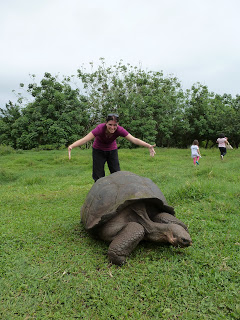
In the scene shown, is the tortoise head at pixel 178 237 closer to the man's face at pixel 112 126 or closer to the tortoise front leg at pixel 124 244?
the tortoise front leg at pixel 124 244

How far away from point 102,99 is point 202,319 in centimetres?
2012

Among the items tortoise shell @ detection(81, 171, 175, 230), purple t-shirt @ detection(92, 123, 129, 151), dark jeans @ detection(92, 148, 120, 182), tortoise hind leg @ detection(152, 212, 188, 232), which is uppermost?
purple t-shirt @ detection(92, 123, 129, 151)

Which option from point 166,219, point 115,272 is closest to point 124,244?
point 115,272

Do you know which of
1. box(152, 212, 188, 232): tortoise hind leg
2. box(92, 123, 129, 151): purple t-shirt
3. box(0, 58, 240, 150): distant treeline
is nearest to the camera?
box(152, 212, 188, 232): tortoise hind leg

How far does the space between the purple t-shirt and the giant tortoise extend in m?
1.02

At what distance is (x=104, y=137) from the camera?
13.4 ft

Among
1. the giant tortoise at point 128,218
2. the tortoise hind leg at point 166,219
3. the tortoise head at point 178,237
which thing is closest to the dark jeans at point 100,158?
the giant tortoise at point 128,218

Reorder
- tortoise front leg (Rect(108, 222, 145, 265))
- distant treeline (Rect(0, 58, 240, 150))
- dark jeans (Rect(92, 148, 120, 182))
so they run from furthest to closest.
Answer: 1. distant treeline (Rect(0, 58, 240, 150))
2. dark jeans (Rect(92, 148, 120, 182))
3. tortoise front leg (Rect(108, 222, 145, 265))

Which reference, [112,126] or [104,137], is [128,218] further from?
[104,137]

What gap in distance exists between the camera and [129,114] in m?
19.8

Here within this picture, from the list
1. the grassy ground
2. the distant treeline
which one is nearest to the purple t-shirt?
the grassy ground

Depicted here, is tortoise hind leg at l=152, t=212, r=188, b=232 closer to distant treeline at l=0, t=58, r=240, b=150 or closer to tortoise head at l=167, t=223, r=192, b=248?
tortoise head at l=167, t=223, r=192, b=248

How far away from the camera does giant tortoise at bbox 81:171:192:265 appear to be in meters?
2.54

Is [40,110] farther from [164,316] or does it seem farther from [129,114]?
[164,316]
